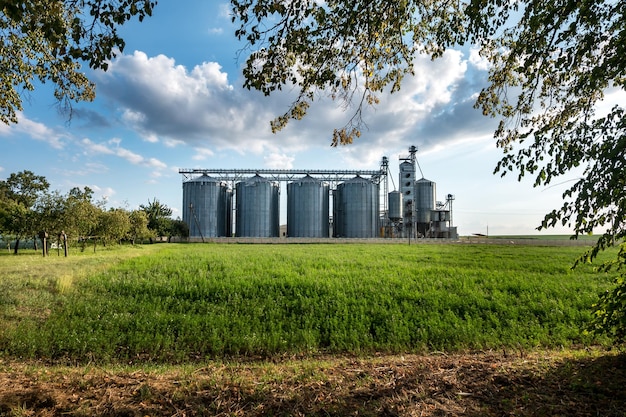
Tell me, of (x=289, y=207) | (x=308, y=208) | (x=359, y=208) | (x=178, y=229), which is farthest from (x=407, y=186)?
(x=178, y=229)

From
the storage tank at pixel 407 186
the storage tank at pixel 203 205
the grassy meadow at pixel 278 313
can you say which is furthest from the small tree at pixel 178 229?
the grassy meadow at pixel 278 313

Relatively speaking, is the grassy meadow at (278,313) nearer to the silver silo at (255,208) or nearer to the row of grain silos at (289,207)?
the silver silo at (255,208)

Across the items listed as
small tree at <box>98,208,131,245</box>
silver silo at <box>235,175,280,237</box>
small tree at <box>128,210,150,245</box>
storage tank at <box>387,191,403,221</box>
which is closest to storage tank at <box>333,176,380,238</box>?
storage tank at <box>387,191,403,221</box>

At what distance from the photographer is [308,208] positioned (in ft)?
174

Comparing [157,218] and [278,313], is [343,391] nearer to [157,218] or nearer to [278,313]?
[278,313]

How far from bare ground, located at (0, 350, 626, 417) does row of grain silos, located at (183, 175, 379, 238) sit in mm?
46995

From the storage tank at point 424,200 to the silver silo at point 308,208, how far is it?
552 inches

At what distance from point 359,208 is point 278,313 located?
43.7 meters

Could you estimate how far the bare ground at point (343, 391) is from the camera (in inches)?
161

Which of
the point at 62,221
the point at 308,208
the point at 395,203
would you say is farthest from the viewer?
the point at 308,208

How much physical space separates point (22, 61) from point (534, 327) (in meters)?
14.4

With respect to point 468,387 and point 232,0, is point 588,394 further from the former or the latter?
point 232,0

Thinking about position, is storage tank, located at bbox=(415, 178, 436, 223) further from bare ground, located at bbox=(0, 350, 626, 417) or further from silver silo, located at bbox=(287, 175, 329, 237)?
bare ground, located at bbox=(0, 350, 626, 417)

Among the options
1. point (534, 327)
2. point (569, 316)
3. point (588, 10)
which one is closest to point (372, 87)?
point (588, 10)
